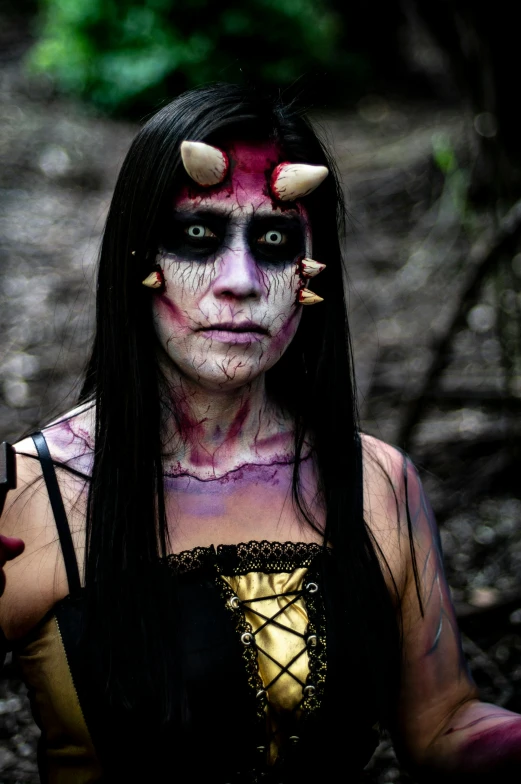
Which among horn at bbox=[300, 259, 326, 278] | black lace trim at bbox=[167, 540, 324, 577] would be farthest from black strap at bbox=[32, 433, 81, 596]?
horn at bbox=[300, 259, 326, 278]

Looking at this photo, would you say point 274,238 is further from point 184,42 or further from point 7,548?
point 184,42

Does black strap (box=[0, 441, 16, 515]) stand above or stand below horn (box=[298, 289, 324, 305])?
below

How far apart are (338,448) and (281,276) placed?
1.37 ft

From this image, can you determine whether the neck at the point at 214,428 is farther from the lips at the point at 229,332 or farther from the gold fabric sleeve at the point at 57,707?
the gold fabric sleeve at the point at 57,707

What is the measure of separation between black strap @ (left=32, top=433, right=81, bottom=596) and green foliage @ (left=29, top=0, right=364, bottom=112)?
A: 22.6 feet

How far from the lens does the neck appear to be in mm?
1757

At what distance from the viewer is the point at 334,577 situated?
1.74 metres

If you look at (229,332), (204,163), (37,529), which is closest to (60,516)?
(37,529)

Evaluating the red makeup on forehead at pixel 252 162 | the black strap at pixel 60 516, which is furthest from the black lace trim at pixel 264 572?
the red makeup on forehead at pixel 252 162

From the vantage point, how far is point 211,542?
1.71 metres

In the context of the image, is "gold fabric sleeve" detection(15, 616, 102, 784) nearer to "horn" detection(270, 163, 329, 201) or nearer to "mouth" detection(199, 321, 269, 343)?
"mouth" detection(199, 321, 269, 343)

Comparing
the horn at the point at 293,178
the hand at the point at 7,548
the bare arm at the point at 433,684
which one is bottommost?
the bare arm at the point at 433,684

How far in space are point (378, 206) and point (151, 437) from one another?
5847mm

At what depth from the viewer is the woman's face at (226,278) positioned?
1604 mm
